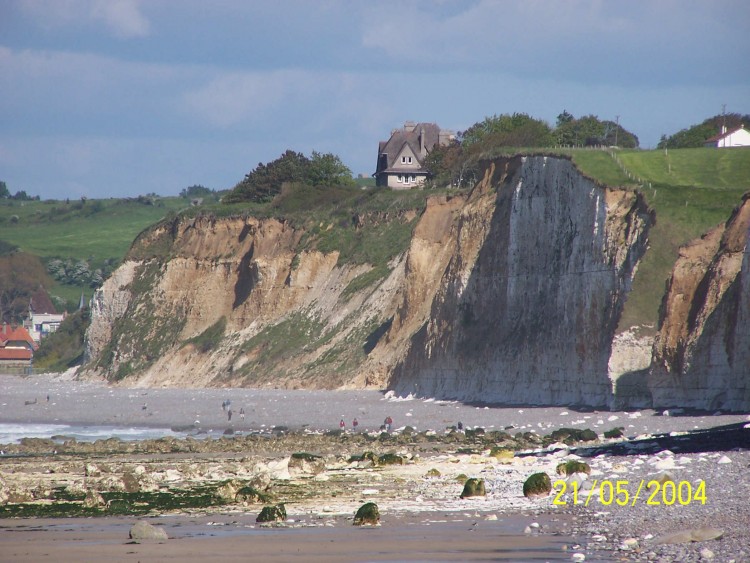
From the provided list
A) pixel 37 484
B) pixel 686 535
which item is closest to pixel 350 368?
pixel 37 484

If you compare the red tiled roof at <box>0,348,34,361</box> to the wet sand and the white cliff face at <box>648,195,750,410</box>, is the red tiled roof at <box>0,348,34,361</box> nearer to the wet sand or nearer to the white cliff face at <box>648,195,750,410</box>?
the white cliff face at <box>648,195,750,410</box>

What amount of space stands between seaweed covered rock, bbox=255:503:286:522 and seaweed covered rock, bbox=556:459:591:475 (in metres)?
5.70

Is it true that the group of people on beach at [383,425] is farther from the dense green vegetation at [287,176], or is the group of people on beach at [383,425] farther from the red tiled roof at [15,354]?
the red tiled roof at [15,354]

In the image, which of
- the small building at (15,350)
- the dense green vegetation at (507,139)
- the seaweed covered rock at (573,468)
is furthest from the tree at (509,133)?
the seaweed covered rock at (573,468)

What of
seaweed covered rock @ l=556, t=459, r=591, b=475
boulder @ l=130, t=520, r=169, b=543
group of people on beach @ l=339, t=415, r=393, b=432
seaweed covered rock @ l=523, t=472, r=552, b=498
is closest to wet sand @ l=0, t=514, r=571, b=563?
boulder @ l=130, t=520, r=169, b=543

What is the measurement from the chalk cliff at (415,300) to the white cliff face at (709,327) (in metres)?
3.55

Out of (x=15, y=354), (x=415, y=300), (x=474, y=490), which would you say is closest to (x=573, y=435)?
(x=474, y=490)

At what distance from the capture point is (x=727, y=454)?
21922 millimetres

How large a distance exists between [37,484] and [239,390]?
39.5 m

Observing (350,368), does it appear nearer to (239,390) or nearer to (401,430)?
(239,390)

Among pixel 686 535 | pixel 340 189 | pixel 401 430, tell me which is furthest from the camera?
pixel 340 189

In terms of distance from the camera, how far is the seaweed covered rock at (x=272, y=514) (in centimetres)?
1923

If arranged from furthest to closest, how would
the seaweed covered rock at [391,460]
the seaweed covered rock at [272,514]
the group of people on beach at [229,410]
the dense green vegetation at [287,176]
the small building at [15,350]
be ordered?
the small building at [15,350]
the dense green vegetation at [287,176]
the group of people on beach at [229,410]
the seaweed covered rock at [391,460]
the seaweed covered rock at [272,514]

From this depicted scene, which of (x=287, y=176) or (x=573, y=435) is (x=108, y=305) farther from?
(x=573, y=435)
